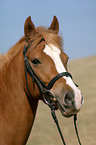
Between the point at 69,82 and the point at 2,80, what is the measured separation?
3.31 feet

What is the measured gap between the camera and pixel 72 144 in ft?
29.4

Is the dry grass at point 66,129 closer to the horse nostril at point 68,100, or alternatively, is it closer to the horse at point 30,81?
the horse at point 30,81

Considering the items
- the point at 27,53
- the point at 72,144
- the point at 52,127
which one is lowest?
the point at 52,127

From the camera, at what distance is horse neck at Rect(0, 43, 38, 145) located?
2.70 m

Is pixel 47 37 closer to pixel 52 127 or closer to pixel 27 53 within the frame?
pixel 27 53

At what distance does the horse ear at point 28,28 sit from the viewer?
2861 mm

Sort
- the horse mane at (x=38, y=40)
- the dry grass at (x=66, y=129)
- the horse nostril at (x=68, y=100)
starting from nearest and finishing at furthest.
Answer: the horse nostril at (x=68, y=100) → the horse mane at (x=38, y=40) → the dry grass at (x=66, y=129)

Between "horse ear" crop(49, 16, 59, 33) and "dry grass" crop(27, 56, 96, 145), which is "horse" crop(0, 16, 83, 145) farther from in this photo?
"dry grass" crop(27, 56, 96, 145)

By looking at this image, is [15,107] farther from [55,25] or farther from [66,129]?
[66,129]

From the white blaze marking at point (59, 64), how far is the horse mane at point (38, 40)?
0.40 ft

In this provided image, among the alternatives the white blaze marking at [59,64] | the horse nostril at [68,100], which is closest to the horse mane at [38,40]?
the white blaze marking at [59,64]

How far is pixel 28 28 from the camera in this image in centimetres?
290

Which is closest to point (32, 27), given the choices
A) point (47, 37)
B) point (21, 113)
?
point (47, 37)

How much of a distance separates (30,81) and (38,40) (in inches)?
21.5
